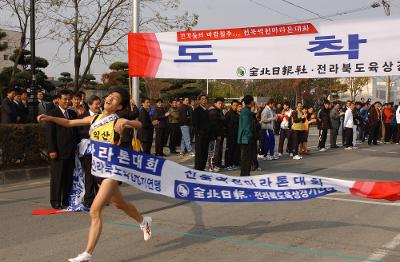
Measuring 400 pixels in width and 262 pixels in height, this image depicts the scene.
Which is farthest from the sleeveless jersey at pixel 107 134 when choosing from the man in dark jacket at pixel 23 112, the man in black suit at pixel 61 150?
the man in dark jacket at pixel 23 112

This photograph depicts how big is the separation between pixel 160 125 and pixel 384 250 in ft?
33.8

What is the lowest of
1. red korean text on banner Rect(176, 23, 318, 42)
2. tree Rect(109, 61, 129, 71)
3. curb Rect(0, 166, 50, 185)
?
curb Rect(0, 166, 50, 185)

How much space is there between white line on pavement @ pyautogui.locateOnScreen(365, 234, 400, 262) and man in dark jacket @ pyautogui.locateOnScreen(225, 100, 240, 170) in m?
7.10

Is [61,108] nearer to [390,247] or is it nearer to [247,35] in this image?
[247,35]

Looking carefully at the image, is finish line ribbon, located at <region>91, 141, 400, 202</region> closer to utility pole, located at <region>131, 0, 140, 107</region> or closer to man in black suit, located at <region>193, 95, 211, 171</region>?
man in black suit, located at <region>193, 95, 211, 171</region>

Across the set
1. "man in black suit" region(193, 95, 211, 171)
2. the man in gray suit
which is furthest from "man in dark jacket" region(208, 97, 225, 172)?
the man in gray suit

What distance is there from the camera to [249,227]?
21.4ft

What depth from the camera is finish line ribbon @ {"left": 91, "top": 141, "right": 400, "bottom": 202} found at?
5.42 metres

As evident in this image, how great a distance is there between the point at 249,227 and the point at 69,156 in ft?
10.1

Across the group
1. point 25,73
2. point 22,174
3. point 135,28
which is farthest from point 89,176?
point 25,73

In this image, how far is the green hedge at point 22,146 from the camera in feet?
34.4

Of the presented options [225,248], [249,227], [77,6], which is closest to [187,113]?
[77,6]

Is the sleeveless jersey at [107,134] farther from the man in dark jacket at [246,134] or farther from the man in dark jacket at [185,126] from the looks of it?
the man in dark jacket at [185,126]

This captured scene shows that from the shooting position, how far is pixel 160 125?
1513 cm
